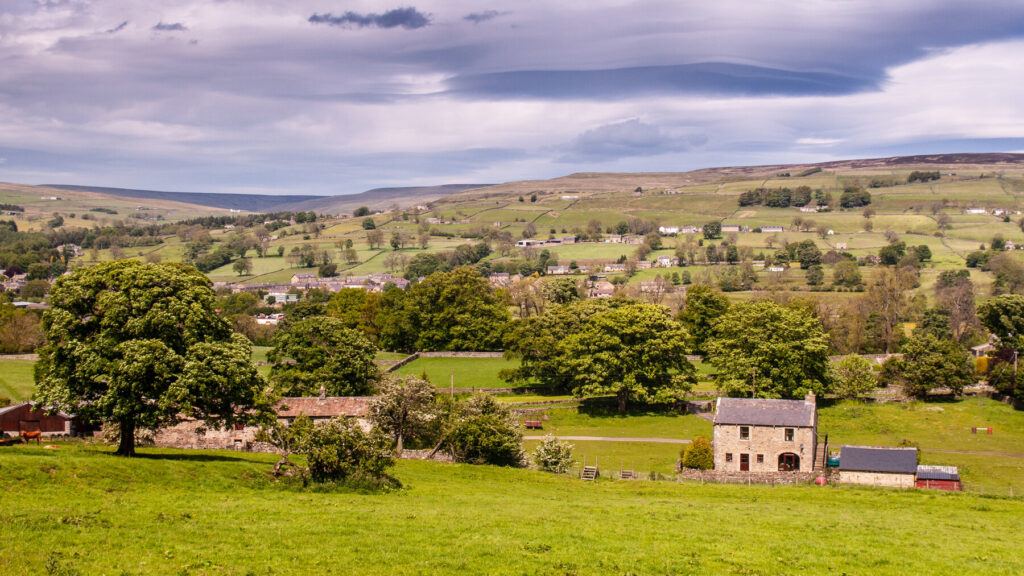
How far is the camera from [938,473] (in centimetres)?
4181

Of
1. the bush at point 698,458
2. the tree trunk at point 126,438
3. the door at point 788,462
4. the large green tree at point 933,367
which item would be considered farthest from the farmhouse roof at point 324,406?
the large green tree at point 933,367

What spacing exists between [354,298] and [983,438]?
80640 mm

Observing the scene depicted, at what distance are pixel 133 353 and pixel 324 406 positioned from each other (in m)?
25.2

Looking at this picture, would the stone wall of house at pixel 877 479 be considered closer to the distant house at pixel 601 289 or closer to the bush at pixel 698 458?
the bush at pixel 698 458

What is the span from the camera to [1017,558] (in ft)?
78.7

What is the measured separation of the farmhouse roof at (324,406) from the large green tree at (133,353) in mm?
20965

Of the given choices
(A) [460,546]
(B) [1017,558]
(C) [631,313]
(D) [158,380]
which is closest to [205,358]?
(D) [158,380]

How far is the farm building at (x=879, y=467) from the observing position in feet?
141

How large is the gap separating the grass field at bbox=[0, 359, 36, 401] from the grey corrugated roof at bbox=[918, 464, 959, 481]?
60286mm

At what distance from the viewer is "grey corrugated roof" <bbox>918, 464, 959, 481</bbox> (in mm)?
41500

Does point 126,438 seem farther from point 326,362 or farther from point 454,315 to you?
point 454,315

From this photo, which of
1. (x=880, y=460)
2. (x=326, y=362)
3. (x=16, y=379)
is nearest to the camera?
(x=880, y=460)

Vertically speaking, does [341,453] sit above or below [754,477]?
above

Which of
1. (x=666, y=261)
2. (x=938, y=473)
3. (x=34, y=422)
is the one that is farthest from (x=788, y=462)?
(x=666, y=261)
